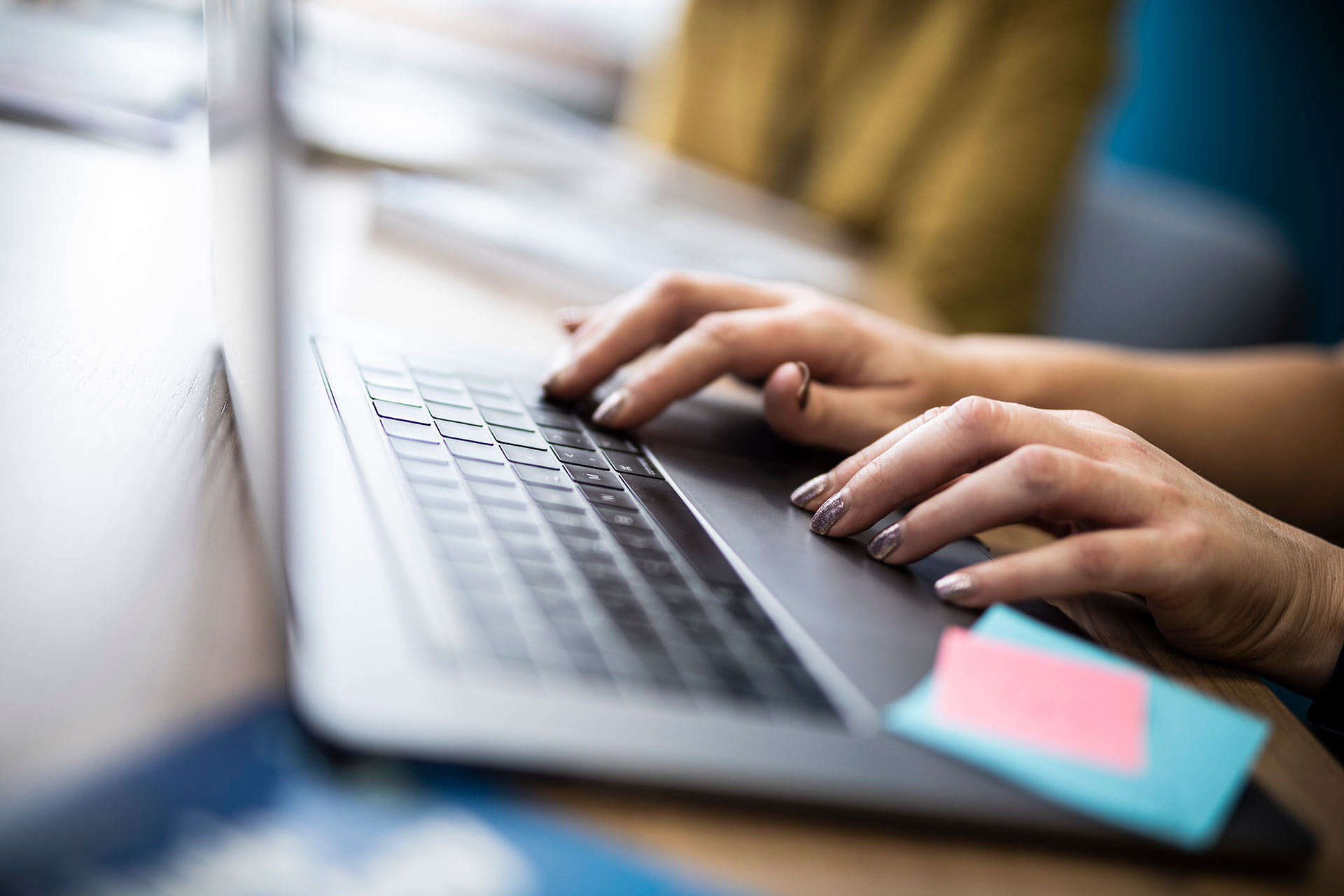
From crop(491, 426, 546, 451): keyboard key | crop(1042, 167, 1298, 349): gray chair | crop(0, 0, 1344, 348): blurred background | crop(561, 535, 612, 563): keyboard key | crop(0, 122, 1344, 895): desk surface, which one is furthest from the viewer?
crop(1042, 167, 1298, 349): gray chair

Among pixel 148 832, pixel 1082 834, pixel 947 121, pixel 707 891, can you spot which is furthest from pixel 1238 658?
pixel 947 121

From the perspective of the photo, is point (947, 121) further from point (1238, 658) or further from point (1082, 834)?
point (1082, 834)

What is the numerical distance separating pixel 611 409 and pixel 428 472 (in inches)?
5.8

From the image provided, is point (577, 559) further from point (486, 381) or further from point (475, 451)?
point (486, 381)

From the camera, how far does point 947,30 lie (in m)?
1.58

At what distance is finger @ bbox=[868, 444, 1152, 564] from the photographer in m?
0.40

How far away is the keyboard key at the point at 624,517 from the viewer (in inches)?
15.5

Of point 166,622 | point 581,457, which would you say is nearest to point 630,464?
point 581,457

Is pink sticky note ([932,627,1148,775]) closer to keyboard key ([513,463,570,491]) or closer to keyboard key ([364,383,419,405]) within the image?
keyboard key ([513,463,570,491])

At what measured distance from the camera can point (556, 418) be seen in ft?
1.68

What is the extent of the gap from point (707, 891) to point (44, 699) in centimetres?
17

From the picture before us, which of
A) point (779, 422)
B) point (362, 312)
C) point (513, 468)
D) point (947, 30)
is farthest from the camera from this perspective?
point (947, 30)

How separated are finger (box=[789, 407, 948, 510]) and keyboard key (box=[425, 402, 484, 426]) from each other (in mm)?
163

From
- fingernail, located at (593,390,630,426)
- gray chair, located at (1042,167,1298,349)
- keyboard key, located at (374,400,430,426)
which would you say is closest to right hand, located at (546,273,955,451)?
fingernail, located at (593,390,630,426)
